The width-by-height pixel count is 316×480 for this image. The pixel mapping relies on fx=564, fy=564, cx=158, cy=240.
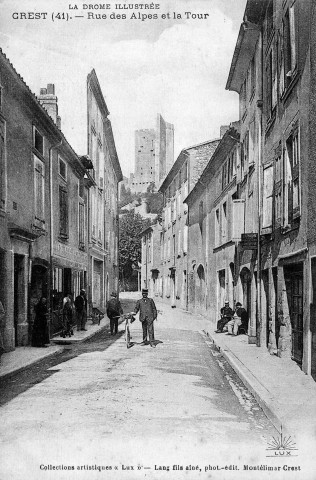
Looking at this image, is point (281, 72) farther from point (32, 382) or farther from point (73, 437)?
point (73, 437)

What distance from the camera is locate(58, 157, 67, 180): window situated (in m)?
16.5

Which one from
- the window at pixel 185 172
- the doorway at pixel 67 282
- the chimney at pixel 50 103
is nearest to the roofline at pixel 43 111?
the chimney at pixel 50 103

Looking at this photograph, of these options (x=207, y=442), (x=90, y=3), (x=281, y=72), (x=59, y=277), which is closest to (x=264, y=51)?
(x=281, y=72)

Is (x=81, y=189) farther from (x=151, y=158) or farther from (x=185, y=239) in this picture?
(x=151, y=158)

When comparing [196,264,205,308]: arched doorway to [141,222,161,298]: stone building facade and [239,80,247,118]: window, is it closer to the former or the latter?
[239,80,247,118]: window

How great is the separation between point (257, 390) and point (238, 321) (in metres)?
8.48

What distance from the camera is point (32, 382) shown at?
8461 mm

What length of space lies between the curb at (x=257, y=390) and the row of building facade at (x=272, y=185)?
0.91 meters

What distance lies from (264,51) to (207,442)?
973 centimetres

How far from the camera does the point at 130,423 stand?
235 inches

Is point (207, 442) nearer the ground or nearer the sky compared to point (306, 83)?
nearer the ground

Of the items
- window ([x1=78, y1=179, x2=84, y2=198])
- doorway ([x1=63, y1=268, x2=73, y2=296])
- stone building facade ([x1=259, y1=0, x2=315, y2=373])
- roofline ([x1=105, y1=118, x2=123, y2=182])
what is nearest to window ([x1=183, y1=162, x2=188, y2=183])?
roofline ([x1=105, y1=118, x2=123, y2=182])

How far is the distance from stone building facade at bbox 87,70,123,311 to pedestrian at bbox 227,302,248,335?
7433 millimetres

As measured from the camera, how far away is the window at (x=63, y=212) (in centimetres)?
1658
